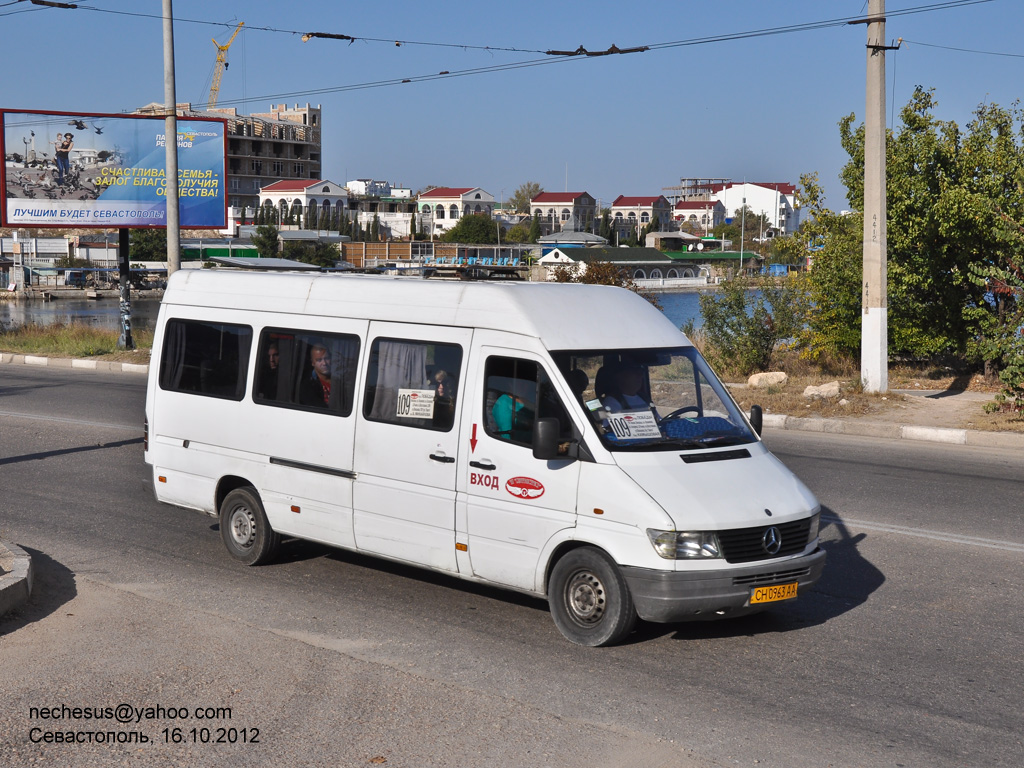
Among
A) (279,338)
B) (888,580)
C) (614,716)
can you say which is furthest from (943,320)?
(614,716)

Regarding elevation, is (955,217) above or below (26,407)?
above

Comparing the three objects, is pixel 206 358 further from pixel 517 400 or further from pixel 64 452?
pixel 64 452

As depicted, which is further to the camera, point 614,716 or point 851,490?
point 851,490

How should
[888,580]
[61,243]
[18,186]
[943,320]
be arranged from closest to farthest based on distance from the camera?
[888,580]
[943,320]
[18,186]
[61,243]

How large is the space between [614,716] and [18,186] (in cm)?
3058

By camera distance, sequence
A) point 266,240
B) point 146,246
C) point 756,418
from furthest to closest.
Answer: point 146,246
point 266,240
point 756,418

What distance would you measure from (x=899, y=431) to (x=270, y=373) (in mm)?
9782

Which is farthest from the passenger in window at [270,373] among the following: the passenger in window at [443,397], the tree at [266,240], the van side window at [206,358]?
the tree at [266,240]

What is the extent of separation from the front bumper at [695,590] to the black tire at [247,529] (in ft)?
10.4

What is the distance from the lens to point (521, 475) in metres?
6.23

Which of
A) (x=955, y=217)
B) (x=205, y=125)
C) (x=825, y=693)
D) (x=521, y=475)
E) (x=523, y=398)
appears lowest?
(x=825, y=693)

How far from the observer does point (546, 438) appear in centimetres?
593

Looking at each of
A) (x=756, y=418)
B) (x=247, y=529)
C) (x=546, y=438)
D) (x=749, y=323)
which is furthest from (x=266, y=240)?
(x=546, y=438)

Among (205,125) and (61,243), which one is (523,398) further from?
(61,243)
